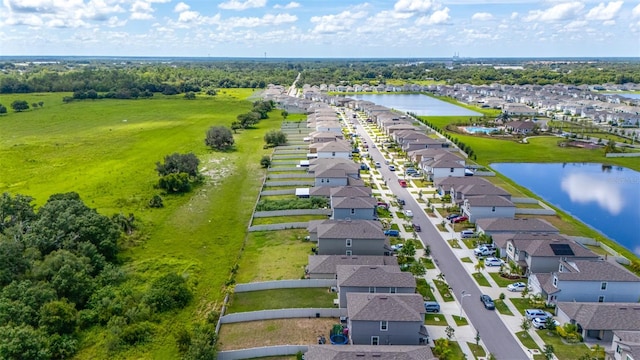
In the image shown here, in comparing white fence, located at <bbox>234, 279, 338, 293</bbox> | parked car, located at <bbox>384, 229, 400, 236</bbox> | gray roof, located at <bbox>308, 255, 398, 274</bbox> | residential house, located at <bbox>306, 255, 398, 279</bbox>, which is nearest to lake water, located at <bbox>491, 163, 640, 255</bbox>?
parked car, located at <bbox>384, 229, 400, 236</bbox>

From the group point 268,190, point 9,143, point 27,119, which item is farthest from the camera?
point 27,119

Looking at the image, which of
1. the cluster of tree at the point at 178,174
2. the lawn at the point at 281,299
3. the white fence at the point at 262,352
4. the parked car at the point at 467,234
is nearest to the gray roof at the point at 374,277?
the lawn at the point at 281,299

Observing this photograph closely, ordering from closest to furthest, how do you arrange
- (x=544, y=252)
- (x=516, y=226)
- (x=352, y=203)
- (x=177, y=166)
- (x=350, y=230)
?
(x=544, y=252) < (x=350, y=230) < (x=516, y=226) < (x=352, y=203) < (x=177, y=166)

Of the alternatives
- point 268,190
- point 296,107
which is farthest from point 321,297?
point 296,107

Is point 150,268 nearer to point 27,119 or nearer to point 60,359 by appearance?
point 60,359

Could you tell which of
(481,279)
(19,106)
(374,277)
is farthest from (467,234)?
(19,106)

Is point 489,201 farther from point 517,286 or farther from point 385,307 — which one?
point 385,307
